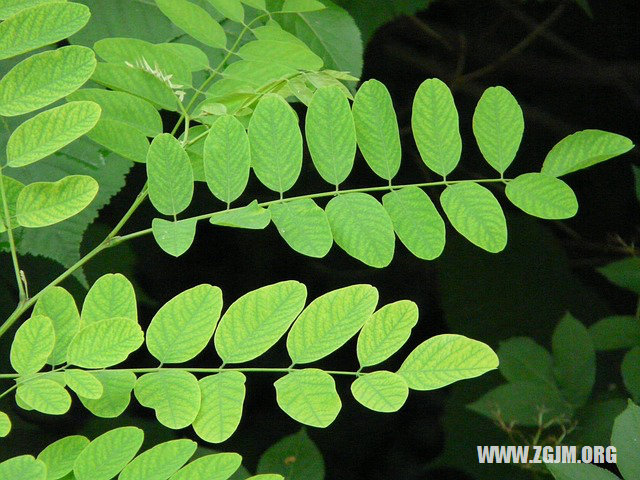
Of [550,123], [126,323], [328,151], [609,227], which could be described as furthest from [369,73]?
[126,323]

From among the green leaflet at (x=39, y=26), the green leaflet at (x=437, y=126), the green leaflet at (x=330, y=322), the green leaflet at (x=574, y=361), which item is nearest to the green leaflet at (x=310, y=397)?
the green leaflet at (x=330, y=322)

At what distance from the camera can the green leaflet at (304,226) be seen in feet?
2.13

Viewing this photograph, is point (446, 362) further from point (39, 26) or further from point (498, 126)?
point (39, 26)

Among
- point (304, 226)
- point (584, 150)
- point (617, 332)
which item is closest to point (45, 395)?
point (304, 226)

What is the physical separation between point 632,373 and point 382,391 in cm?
64

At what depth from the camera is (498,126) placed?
702 mm

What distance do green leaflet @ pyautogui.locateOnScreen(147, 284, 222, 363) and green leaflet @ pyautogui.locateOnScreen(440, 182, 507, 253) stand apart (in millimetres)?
221

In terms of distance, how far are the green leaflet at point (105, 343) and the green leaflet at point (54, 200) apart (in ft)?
0.36

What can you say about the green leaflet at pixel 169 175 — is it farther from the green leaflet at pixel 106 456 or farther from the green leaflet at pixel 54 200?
the green leaflet at pixel 106 456

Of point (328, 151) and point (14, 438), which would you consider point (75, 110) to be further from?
point (14, 438)

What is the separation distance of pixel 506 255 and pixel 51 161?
1.24 metres

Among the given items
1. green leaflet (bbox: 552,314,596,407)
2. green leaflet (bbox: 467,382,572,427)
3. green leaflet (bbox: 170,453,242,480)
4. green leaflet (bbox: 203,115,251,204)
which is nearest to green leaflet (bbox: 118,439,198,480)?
green leaflet (bbox: 170,453,242,480)

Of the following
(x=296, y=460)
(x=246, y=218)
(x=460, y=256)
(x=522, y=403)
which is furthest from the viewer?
(x=460, y=256)

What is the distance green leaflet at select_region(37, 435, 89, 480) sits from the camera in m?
0.61
